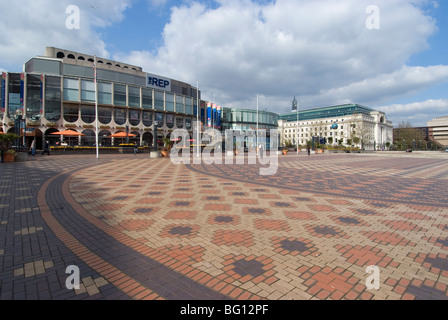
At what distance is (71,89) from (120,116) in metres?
9.46

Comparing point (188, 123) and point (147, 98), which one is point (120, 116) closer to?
point (147, 98)

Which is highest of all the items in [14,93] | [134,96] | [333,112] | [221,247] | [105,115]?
[333,112]

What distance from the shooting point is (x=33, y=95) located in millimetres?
40188

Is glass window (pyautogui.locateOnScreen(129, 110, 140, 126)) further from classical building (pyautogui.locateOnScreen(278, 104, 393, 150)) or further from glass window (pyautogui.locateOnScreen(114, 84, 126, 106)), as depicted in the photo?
classical building (pyautogui.locateOnScreen(278, 104, 393, 150))

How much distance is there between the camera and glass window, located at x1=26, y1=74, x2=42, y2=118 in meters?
39.7

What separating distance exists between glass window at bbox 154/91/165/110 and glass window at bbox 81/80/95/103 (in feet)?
43.4

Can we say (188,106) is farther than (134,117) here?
Yes

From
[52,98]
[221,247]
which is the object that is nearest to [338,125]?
[52,98]

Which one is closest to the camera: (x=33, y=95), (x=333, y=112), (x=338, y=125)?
(x=33, y=95)

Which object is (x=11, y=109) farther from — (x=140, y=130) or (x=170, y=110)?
(x=170, y=110)
